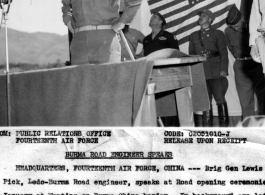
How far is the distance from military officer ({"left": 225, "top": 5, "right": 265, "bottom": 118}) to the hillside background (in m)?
1.17

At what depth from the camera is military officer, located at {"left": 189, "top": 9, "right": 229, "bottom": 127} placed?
2582mm

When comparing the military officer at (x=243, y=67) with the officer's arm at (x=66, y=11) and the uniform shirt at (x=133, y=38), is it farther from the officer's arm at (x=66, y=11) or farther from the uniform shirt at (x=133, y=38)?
the officer's arm at (x=66, y=11)

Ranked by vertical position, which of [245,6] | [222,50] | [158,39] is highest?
[245,6]

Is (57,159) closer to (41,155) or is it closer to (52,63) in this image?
(41,155)

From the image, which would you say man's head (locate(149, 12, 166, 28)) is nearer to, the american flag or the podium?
the american flag

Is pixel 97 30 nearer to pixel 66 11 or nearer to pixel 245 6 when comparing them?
pixel 66 11

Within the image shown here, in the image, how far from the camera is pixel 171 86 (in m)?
1.31

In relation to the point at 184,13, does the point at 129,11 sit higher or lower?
lower

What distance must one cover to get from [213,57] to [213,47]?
8 cm

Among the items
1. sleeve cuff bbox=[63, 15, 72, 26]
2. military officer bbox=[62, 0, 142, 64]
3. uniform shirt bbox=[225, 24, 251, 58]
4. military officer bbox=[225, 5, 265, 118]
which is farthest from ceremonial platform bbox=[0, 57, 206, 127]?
uniform shirt bbox=[225, 24, 251, 58]

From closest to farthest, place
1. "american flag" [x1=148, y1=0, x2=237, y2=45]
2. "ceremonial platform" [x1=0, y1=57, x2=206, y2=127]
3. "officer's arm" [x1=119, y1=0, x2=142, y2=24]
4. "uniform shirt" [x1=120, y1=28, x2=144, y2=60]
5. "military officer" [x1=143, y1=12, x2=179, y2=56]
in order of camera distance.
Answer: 1. "ceremonial platform" [x1=0, y1=57, x2=206, y2=127]
2. "officer's arm" [x1=119, y1=0, x2=142, y2=24]
3. "american flag" [x1=148, y1=0, x2=237, y2=45]
4. "military officer" [x1=143, y1=12, x2=179, y2=56]
5. "uniform shirt" [x1=120, y1=28, x2=144, y2=60]

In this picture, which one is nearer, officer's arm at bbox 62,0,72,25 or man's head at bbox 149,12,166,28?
officer's arm at bbox 62,0,72,25

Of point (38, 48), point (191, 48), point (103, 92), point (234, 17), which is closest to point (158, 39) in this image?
point (191, 48)

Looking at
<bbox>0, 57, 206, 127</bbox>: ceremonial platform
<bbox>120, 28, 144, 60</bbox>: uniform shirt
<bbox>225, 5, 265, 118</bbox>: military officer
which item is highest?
<bbox>120, 28, 144, 60</bbox>: uniform shirt
